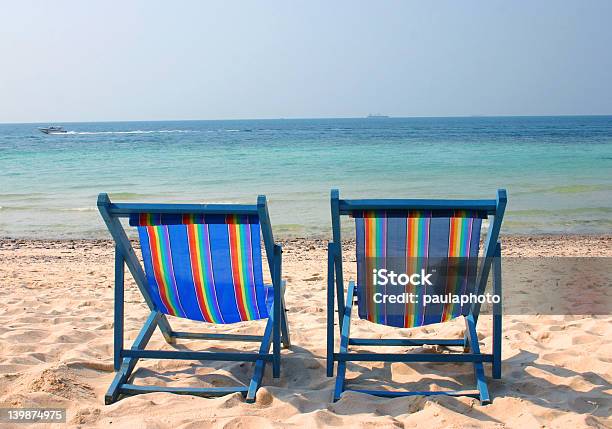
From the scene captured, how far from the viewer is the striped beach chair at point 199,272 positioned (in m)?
3.06

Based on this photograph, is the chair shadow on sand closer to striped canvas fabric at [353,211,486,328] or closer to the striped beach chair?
striped canvas fabric at [353,211,486,328]

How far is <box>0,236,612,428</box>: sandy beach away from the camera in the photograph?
279 centimetres

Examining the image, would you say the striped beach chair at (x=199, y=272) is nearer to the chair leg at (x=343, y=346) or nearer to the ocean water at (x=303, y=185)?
the chair leg at (x=343, y=346)

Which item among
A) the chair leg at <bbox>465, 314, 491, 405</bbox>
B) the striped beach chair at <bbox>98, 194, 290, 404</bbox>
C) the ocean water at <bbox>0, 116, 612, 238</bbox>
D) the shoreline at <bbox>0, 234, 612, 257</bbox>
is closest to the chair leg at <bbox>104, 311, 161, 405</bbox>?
the striped beach chair at <bbox>98, 194, 290, 404</bbox>

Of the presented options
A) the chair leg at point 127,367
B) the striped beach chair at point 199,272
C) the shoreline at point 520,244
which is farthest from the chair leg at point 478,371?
the shoreline at point 520,244

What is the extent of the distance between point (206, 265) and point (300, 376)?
78 centimetres

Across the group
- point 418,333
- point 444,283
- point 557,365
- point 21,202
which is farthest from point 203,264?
point 21,202

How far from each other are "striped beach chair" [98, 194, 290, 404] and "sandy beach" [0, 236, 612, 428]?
0.50ft

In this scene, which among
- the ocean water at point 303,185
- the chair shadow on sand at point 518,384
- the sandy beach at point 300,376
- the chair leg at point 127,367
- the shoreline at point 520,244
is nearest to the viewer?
the sandy beach at point 300,376

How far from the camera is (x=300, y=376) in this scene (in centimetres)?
340

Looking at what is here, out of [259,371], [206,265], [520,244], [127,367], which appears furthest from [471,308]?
[520,244]

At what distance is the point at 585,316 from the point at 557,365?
1134 mm

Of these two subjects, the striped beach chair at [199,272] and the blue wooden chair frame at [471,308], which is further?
the striped beach chair at [199,272]

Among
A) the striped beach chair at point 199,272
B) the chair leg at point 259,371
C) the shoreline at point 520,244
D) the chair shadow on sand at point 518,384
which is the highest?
the striped beach chair at point 199,272
